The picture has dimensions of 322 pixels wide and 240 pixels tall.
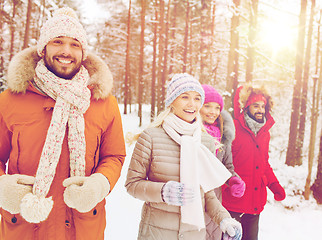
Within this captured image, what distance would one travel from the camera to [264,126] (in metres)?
3.42

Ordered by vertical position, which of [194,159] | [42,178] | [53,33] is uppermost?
[53,33]

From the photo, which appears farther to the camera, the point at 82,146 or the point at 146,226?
the point at 146,226

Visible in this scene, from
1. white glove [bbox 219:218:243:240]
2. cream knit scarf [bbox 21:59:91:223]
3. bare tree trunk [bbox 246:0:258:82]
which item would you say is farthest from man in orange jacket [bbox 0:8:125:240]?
bare tree trunk [bbox 246:0:258:82]

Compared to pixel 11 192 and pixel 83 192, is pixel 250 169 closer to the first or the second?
pixel 83 192

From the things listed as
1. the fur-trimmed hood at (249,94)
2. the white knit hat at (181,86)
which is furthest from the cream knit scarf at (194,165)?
the fur-trimmed hood at (249,94)

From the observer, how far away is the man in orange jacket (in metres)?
1.77

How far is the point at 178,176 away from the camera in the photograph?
2096 millimetres

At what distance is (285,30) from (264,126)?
8.60 meters

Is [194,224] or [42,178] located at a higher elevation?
[42,178]

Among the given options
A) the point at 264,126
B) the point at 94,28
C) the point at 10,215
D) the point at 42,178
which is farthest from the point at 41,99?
the point at 94,28

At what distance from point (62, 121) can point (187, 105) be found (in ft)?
3.70

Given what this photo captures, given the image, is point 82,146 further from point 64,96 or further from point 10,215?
point 10,215

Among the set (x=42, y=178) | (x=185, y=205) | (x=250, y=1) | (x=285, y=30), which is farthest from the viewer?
(x=285, y=30)

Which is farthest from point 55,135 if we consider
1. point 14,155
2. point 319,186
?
point 319,186
